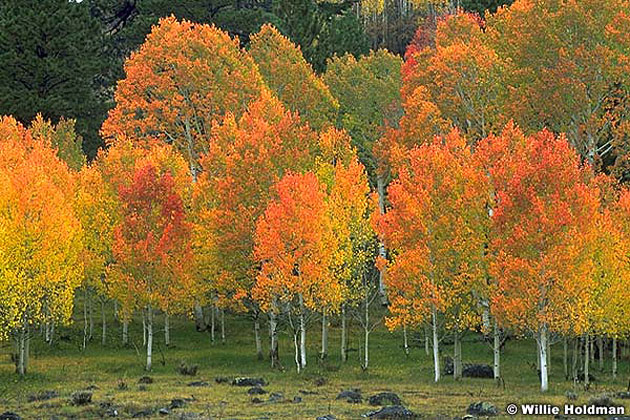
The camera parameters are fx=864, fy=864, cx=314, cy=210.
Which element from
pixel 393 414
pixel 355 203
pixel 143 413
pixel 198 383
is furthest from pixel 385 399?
pixel 355 203

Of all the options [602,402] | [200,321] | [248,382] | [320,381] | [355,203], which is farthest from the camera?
[200,321]

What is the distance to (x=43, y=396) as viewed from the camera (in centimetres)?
4366

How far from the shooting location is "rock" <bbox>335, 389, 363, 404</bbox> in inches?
1612

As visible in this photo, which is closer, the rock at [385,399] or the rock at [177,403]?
the rock at [177,403]

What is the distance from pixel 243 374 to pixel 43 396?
41.8 feet

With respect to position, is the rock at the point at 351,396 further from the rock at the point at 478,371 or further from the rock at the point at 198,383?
the rock at the point at 478,371

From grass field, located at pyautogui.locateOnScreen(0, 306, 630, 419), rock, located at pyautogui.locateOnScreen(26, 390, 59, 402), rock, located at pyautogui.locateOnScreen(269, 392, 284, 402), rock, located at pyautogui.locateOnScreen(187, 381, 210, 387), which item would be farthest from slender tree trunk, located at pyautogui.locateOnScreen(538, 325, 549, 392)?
rock, located at pyautogui.locateOnScreen(26, 390, 59, 402)

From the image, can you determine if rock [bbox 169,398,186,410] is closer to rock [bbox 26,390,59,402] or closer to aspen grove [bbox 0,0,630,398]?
rock [bbox 26,390,59,402]

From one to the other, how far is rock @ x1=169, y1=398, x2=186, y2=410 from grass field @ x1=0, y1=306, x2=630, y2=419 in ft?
1.70

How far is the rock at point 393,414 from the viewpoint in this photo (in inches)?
1373

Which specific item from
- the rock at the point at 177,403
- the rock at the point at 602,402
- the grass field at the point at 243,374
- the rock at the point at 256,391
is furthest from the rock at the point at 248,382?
the rock at the point at 602,402

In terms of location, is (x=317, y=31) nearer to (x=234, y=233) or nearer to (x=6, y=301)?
(x=234, y=233)

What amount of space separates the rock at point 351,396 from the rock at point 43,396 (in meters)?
14.5

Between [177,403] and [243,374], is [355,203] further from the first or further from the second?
[177,403]
